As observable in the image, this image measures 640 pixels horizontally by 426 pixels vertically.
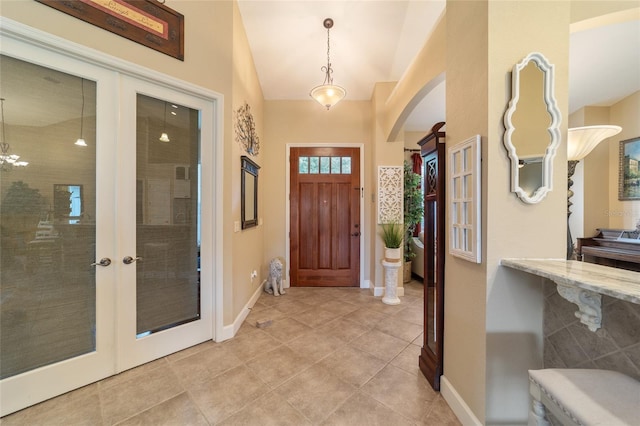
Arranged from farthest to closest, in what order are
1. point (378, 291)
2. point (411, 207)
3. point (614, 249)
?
point (411, 207) < point (378, 291) < point (614, 249)

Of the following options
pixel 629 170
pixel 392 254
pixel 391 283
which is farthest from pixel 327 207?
pixel 629 170

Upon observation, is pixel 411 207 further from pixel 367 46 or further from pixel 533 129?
pixel 533 129

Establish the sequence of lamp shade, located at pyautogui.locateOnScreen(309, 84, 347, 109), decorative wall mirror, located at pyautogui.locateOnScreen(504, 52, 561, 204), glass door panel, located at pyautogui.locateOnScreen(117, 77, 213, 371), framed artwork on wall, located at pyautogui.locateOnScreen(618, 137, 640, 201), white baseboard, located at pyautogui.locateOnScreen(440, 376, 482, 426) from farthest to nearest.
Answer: framed artwork on wall, located at pyautogui.locateOnScreen(618, 137, 640, 201) → lamp shade, located at pyautogui.locateOnScreen(309, 84, 347, 109) → glass door panel, located at pyautogui.locateOnScreen(117, 77, 213, 371) → white baseboard, located at pyautogui.locateOnScreen(440, 376, 482, 426) → decorative wall mirror, located at pyautogui.locateOnScreen(504, 52, 561, 204)

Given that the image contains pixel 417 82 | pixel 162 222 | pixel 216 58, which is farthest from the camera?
pixel 417 82

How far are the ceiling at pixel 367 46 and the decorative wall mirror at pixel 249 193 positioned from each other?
1.64 meters

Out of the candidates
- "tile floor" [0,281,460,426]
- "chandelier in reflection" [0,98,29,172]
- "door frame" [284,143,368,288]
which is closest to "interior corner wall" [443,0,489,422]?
"tile floor" [0,281,460,426]

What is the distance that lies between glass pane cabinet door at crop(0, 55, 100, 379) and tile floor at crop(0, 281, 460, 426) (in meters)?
0.45

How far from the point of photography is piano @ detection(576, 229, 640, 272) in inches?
103

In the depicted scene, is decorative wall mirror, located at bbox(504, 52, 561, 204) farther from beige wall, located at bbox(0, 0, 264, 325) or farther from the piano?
the piano

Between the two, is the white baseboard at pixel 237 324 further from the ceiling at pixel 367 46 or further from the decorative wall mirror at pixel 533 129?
the ceiling at pixel 367 46

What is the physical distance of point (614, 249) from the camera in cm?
280

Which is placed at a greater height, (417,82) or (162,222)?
(417,82)

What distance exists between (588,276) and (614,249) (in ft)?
10.3

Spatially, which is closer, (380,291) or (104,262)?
(104,262)
